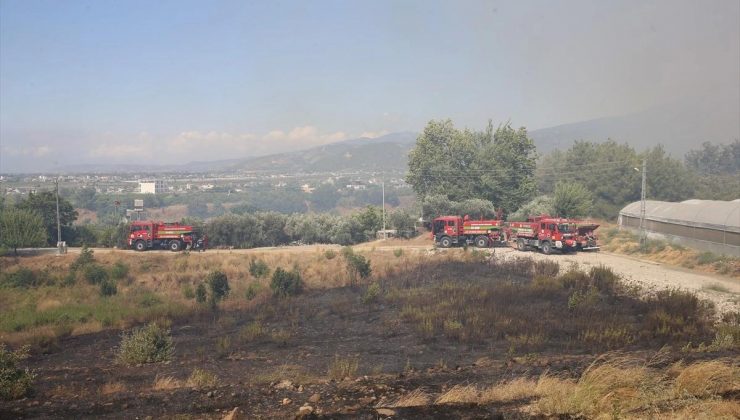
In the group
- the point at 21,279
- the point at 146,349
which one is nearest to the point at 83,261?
the point at 21,279

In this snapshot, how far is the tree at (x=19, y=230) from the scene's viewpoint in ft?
126

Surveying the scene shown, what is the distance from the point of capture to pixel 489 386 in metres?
8.23

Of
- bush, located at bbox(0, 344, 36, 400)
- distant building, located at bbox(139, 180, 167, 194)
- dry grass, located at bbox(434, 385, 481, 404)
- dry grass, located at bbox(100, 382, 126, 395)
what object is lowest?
dry grass, located at bbox(100, 382, 126, 395)

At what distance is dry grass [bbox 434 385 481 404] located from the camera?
7391 mm

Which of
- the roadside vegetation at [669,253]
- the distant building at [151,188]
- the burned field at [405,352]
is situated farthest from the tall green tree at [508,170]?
the distant building at [151,188]

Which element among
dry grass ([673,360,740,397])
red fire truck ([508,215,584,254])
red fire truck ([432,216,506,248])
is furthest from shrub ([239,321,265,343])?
red fire truck ([432,216,506,248])

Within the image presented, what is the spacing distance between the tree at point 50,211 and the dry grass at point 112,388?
148 ft

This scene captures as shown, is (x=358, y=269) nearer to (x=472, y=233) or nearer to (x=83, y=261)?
(x=472, y=233)

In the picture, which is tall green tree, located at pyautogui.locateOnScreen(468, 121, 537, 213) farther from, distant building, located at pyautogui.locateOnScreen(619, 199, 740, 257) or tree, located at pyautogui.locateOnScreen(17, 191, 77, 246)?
tree, located at pyautogui.locateOnScreen(17, 191, 77, 246)

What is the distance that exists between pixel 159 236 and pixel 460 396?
39.3 meters

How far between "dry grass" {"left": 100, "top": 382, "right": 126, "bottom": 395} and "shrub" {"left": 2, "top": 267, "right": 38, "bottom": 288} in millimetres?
21350

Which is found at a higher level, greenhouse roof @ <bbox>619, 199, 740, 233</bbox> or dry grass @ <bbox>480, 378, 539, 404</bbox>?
greenhouse roof @ <bbox>619, 199, 740, 233</bbox>

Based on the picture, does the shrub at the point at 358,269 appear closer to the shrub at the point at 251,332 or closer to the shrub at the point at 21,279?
the shrub at the point at 251,332

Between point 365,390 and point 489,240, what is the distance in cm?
3124
